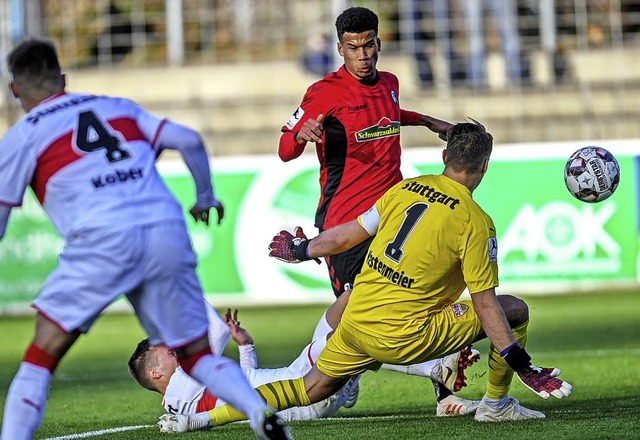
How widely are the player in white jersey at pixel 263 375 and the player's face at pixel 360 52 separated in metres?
1.37

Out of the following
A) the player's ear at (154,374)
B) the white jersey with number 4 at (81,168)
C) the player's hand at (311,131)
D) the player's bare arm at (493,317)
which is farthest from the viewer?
the player's ear at (154,374)

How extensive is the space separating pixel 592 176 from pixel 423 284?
2.11 metres

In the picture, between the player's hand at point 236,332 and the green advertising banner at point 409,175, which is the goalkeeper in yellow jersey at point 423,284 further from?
the green advertising banner at point 409,175

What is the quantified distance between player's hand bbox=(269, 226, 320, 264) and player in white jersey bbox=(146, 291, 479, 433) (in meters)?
0.54

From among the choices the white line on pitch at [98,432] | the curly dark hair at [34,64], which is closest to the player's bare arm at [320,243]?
the white line on pitch at [98,432]

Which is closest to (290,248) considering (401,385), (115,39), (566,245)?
(401,385)

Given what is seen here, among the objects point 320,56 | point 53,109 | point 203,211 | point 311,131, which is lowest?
point 203,211

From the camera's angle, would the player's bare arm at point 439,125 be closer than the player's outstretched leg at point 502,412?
No

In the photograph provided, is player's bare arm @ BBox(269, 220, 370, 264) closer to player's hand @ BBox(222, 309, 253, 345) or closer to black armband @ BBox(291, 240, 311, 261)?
black armband @ BBox(291, 240, 311, 261)

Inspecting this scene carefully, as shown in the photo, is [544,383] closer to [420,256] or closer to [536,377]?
[536,377]

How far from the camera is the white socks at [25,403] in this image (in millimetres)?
5172

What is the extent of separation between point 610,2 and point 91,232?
15964 millimetres

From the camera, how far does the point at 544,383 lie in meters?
5.82

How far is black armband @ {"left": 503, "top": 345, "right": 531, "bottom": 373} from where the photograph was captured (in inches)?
235
